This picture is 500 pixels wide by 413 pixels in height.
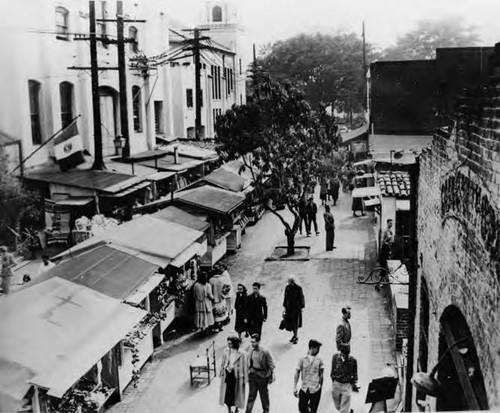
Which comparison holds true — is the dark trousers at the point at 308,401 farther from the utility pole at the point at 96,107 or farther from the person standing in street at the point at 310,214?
the person standing in street at the point at 310,214

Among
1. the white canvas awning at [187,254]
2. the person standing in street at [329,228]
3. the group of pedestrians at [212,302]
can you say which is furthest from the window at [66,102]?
the group of pedestrians at [212,302]

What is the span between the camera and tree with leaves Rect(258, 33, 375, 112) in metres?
10.6

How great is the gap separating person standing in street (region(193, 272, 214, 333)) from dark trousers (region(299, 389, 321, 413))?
3.52m

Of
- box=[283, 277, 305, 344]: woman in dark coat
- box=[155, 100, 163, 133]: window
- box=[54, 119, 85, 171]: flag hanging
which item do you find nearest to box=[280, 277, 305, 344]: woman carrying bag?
box=[283, 277, 305, 344]: woman in dark coat

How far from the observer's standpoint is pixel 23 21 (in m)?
6.48

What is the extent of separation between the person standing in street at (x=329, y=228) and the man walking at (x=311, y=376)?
28.8ft

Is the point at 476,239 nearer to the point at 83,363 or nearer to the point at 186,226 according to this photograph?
the point at 83,363

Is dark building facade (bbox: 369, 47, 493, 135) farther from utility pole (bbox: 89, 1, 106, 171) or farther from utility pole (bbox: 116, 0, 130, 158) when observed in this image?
utility pole (bbox: 116, 0, 130, 158)

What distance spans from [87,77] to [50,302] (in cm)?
1108

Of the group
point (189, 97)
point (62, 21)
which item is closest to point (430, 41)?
point (62, 21)

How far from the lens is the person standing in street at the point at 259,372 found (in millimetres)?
7570

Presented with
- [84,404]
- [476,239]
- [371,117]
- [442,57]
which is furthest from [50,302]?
[371,117]

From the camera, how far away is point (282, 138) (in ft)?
52.0

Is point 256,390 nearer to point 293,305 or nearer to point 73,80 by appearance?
point 293,305
